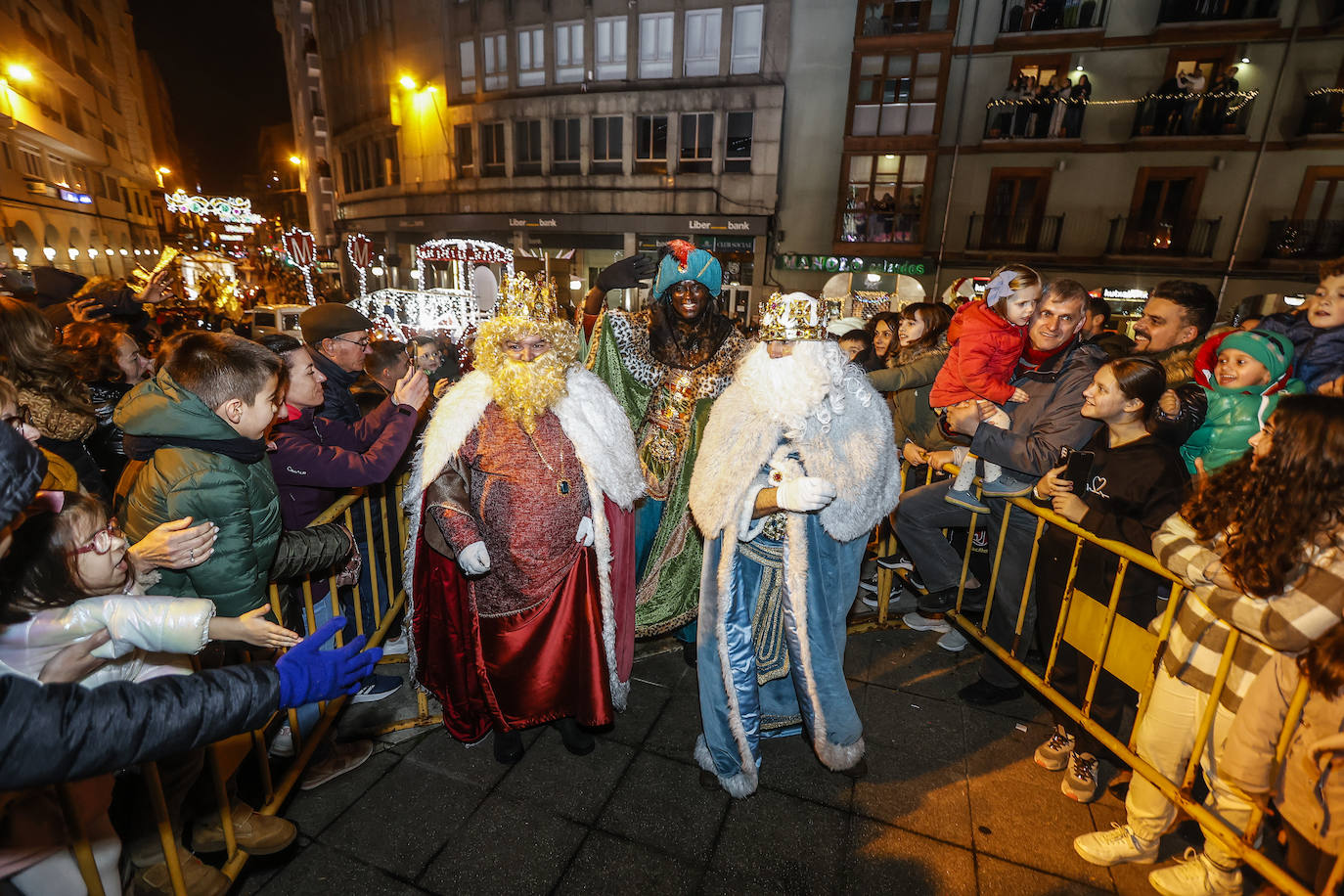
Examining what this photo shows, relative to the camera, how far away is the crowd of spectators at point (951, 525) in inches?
66.9

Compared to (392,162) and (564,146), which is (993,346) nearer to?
(564,146)

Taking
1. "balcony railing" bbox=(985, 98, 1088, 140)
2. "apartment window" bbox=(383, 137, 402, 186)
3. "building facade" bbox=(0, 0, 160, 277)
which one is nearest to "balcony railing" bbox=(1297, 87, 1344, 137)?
"balcony railing" bbox=(985, 98, 1088, 140)

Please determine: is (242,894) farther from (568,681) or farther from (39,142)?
(39,142)

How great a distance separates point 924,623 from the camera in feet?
14.5

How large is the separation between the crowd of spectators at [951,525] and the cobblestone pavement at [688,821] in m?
0.17

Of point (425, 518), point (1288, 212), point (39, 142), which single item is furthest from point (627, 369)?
point (39, 142)

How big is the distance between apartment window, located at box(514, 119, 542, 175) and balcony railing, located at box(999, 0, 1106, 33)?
16054 mm

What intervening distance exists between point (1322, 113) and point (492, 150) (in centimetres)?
2681

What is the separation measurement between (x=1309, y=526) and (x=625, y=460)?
2637mm

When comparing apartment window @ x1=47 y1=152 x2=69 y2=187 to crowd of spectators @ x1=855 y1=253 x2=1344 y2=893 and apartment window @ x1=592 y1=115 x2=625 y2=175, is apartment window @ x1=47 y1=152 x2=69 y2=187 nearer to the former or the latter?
apartment window @ x1=592 y1=115 x2=625 y2=175

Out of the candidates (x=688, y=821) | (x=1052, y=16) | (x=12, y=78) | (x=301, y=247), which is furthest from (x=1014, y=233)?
(x=12, y=78)

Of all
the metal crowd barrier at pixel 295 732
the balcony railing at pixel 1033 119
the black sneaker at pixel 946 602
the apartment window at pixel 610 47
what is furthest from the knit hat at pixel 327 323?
the apartment window at pixel 610 47

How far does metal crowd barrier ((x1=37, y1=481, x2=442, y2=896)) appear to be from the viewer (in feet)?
6.59

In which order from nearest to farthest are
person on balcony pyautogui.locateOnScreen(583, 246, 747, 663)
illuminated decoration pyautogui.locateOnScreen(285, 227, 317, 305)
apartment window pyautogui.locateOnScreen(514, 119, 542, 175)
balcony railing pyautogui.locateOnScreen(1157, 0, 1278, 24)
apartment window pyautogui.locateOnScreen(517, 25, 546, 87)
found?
1. person on balcony pyautogui.locateOnScreen(583, 246, 747, 663)
2. illuminated decoration pyautogui.locateOnScreen(285, 227, 317, 305)
3. balcony railing pyautogui.locateOnScreen(1157, 0, 1278, 24)
4. apartment window pyautogui.locateOnScreen(517, 25, 546, 87)
5. apartment window pyautogui.locateOnScreen(514, 119, 542, 175)
